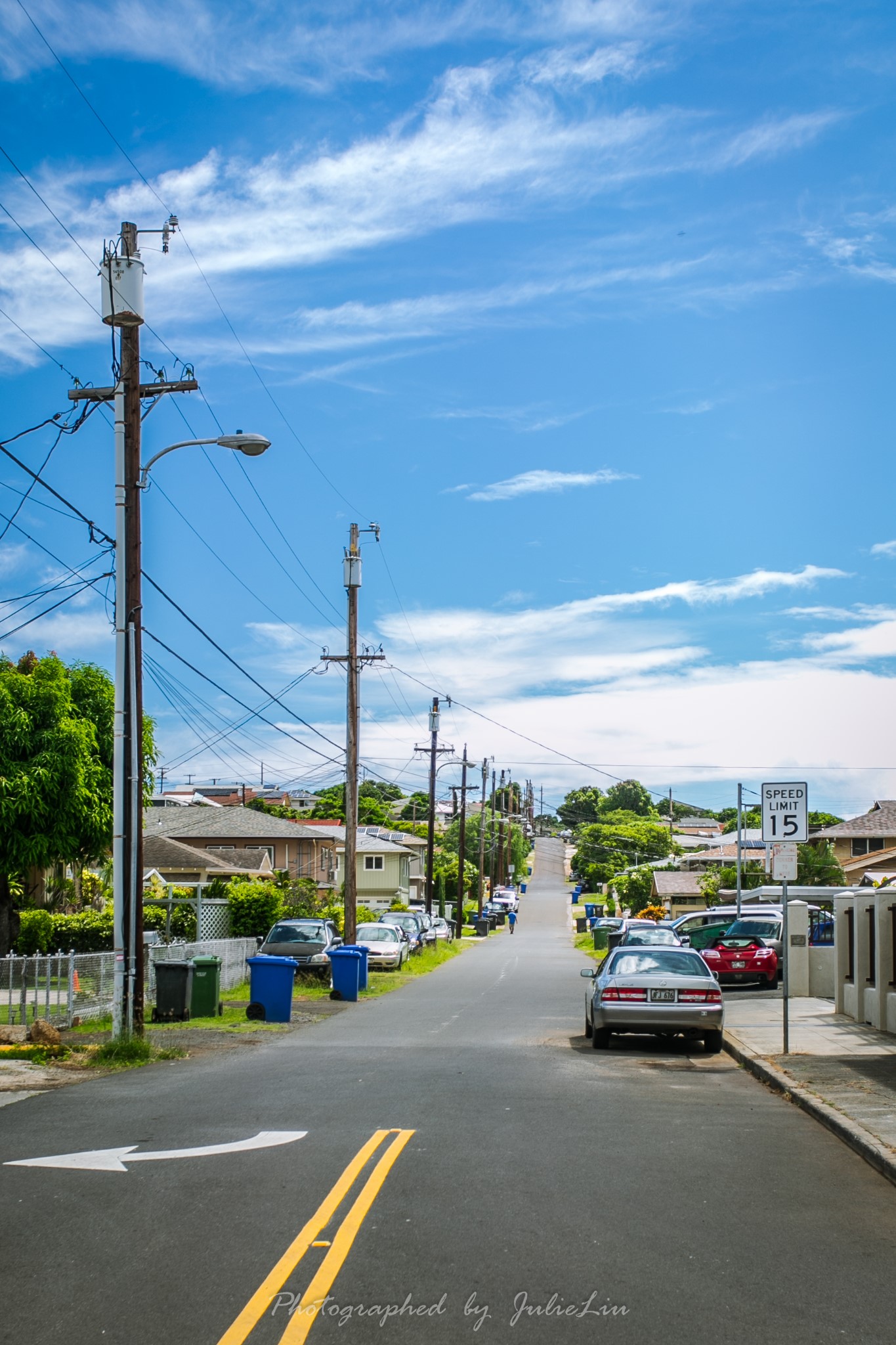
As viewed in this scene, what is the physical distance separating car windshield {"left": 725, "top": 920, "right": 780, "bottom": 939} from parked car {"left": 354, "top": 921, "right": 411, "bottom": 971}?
10.6 meters

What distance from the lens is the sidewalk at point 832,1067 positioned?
9961mm

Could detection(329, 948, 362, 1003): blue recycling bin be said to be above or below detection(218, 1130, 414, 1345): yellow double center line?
below

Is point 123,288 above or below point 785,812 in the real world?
above

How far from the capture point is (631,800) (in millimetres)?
170000

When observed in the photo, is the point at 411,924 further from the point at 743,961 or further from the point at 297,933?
the point at 743,961

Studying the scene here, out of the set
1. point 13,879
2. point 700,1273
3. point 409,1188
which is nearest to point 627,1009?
point 409,1188

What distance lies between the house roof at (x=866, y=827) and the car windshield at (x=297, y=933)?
47192 mm

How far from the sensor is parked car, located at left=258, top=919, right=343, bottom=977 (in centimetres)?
2886

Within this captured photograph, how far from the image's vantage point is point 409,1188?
7781 millimetres

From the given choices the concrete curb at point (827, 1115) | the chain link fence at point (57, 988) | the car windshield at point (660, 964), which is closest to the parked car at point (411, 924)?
the chain link fence at point (57, 988)

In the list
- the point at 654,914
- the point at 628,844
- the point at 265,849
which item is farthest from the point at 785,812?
the point at 628,844

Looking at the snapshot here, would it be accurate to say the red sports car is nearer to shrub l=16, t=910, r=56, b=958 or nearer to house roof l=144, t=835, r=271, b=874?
shrub l=16, t=910, r=56, b=958

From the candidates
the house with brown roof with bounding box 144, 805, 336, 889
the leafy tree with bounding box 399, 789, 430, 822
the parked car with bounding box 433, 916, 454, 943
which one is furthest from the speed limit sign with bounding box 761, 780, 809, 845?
the leafy tree with bounding box 399, 789, 430, 822

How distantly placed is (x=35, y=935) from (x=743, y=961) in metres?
15.9
